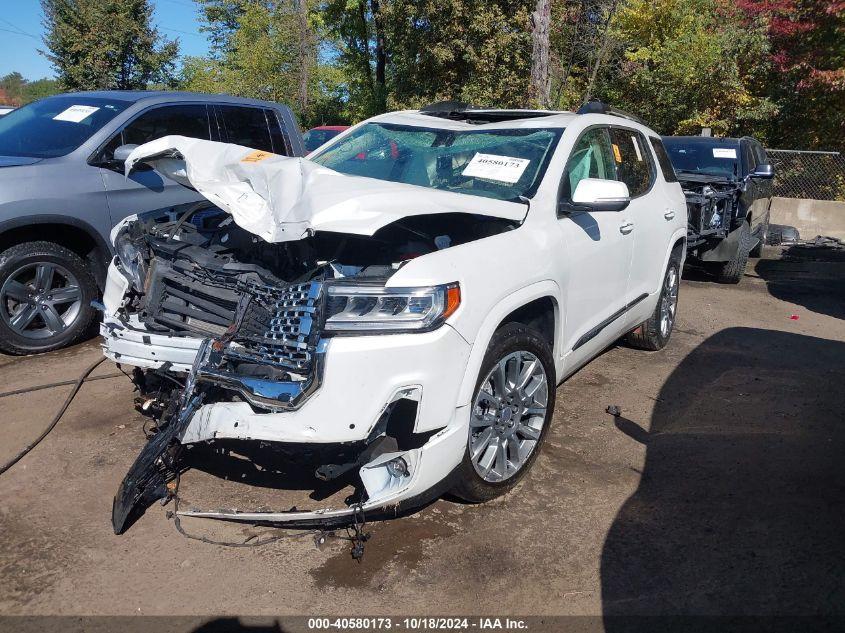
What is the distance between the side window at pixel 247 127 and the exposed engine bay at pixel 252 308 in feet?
8.74

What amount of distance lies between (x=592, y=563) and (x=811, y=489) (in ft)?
4.98

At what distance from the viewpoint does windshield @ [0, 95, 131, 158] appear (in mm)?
5738

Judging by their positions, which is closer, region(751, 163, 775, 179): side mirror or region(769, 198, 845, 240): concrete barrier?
region(751, 163, 775, 179): side mirror

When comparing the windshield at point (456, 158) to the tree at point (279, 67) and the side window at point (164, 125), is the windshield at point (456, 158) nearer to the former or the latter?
the side window at point (164, 125)

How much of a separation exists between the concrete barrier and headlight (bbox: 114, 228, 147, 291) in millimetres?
13187

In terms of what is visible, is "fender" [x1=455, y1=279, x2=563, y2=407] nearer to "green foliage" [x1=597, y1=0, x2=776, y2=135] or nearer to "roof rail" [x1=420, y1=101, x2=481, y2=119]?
"roof rail" [x1=420, y1=101, x2=481, y2=119]

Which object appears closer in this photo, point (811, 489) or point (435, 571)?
point (435, 571)

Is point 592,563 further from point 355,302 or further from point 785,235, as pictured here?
point 785,235

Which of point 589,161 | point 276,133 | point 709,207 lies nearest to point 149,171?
point 276,133

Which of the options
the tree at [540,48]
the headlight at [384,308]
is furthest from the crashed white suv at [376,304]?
the tree at [540,48]

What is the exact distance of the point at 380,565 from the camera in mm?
3162

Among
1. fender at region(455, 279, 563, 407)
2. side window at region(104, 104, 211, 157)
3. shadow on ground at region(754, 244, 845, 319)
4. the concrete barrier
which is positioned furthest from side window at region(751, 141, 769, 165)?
fender at region(455, 279, 563, 407)

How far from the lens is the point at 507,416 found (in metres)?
3.58

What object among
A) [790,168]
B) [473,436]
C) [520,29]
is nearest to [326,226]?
[473,436]
